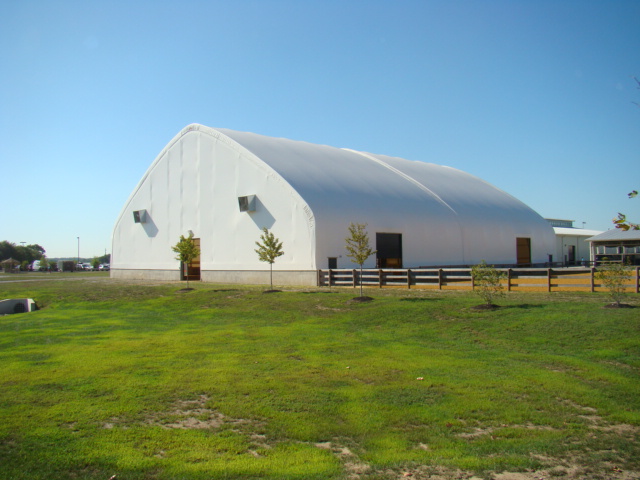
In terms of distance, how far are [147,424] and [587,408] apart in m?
6.13

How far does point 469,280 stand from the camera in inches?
1001

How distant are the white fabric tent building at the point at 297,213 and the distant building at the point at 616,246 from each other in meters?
4.50

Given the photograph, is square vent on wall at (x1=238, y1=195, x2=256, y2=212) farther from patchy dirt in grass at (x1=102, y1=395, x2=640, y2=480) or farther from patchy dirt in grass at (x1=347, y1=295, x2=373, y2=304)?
patchy dirt in grass at (x1=102, y1=395, x2=640, y2=480)

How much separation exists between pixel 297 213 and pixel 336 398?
74.7 feet

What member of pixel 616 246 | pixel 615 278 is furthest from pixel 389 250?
pixel 616 246

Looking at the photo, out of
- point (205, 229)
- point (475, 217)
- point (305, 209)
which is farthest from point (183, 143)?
point (475, 217)

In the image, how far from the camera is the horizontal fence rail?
19969 mm

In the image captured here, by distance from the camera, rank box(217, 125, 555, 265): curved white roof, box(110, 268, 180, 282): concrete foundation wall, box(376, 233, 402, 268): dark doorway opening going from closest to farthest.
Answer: box(217, 125, 555, 265): curved white roof
box(376, 233, 402, 268): dark doorway opening
box(110, 268, 180, 282): concrete foundation wall

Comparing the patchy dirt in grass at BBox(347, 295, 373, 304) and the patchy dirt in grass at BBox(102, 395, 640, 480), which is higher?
the patchy dirt in grass at BBox(347, 295, 373, 304)

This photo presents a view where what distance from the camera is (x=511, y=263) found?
1711 inches

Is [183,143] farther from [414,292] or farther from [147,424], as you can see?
[147,424]

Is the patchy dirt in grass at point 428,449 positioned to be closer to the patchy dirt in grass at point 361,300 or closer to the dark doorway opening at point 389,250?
the patchy dirt in grass at point 361,300

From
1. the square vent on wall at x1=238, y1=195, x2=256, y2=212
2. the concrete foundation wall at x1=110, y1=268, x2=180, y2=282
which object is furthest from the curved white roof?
the concrete foundation wall at x1=110, y1=268, x2=180, y2=282

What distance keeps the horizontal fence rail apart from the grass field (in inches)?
187
